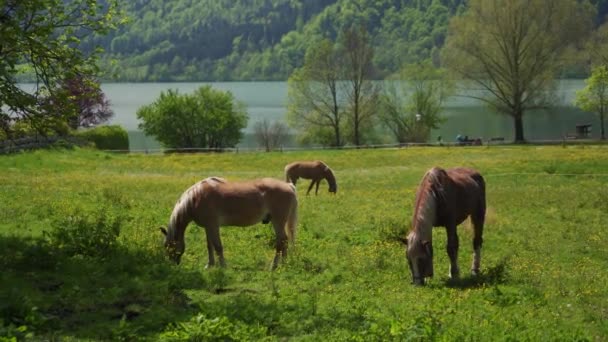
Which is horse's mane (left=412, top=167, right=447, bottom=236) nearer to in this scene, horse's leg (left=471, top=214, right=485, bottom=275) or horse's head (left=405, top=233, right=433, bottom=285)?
horse's head (left=405, top=233, right=433, bottom=285)

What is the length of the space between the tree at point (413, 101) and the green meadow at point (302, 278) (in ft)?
210

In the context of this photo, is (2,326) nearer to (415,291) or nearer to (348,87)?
(415,291)

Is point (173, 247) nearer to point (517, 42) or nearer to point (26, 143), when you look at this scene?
point (26, 143)

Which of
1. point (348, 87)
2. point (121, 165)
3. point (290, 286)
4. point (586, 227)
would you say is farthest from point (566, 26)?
point (290, 286)

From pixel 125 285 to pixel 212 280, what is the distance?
1627 mm

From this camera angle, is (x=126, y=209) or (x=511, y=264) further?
(x=126, y=209)

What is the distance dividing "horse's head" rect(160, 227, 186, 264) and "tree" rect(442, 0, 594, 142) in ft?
184

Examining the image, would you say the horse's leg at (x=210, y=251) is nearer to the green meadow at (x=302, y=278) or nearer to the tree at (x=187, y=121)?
the green meadow at (x=302, y=278)

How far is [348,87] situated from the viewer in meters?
79.8

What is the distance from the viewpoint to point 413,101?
92375mm

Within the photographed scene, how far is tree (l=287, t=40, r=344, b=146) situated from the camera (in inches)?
3152

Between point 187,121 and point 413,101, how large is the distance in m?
32.4

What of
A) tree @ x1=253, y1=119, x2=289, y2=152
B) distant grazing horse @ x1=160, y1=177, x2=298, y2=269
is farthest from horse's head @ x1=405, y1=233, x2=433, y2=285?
tree @ x1=253, y1=119, x2=289, y2=152

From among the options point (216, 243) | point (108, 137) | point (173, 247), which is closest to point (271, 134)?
point (108, 137)
